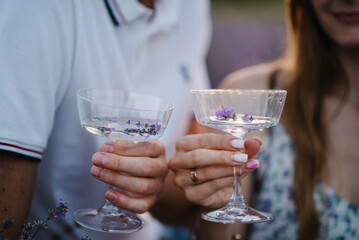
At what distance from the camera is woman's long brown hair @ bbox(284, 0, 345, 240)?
5.33 feet

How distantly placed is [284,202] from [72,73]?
1.11 metres

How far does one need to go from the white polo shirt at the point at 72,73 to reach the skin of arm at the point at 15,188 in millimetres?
37

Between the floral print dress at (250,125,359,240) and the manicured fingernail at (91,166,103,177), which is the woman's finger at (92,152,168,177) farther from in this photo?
the floral print dress at (250,125,359,240)

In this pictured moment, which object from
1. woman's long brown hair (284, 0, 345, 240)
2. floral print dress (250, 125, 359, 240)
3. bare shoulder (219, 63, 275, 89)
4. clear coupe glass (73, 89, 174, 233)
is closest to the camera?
clear coupe glass (73, 89, 174, 233)

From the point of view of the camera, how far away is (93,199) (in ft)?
4.25

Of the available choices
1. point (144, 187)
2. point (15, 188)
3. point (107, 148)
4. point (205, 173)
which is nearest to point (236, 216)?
point (205, 173)

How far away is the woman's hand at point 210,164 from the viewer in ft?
3.19

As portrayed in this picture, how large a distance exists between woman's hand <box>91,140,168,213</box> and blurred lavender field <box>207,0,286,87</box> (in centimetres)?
307

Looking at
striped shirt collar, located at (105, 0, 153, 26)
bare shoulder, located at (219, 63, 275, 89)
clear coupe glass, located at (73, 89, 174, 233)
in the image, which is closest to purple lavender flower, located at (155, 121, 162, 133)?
clear coupe glass, located at (73, 89, 174, 233)

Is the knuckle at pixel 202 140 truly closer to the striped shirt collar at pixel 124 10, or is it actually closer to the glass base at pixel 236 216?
the glass base at pixel 236 216

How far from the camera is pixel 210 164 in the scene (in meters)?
1.00

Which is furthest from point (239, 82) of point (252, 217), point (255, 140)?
point (252, 217)

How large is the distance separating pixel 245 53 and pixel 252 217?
3.49m

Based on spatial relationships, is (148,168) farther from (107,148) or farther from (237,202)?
(237,202)
